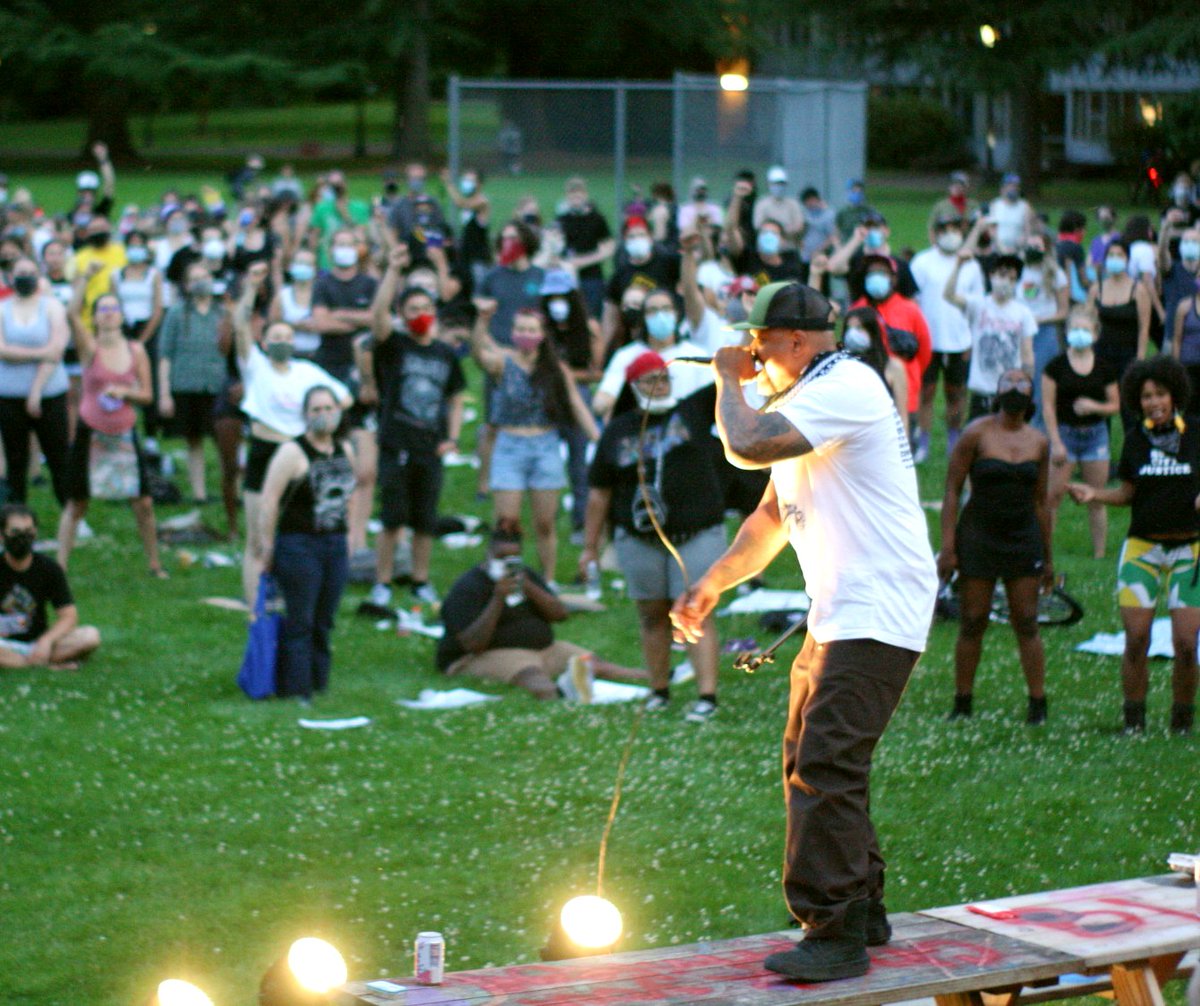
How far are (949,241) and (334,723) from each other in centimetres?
832

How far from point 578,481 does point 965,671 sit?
5258mm

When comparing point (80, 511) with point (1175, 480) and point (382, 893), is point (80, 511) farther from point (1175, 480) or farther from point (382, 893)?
point (1175, 480)

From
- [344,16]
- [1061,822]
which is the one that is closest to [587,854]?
[1061,822]

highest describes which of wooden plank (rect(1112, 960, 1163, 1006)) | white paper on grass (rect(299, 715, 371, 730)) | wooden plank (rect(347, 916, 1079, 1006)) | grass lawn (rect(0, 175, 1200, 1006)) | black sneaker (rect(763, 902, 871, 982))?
black sneaker (rect(763, 902, 871, 982))

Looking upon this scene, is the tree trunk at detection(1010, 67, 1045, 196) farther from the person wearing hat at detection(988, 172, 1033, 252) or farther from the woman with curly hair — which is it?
the woman with curly hair

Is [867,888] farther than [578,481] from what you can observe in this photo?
No

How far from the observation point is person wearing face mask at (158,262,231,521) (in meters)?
14.9

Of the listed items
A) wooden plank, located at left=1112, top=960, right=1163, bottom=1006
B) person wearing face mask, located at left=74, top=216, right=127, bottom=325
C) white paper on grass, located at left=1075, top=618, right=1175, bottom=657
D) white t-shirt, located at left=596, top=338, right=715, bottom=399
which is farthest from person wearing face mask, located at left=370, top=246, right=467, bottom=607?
wooden plank, located at left=1112, top=960, right=1163, bottom=1006

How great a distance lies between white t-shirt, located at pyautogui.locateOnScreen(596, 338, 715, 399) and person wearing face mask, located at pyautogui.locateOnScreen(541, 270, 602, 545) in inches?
86.6

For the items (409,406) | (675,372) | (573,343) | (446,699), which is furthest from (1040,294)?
(446,699)

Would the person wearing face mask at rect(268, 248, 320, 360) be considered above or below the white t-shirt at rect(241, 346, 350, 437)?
above

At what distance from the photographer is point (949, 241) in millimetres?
16078

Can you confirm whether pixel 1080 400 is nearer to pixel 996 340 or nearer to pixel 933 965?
pixel 996 340

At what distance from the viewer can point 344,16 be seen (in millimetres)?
50688
